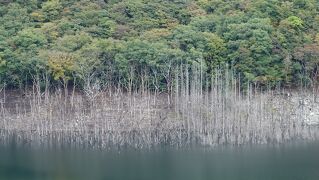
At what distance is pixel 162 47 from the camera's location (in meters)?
49.4

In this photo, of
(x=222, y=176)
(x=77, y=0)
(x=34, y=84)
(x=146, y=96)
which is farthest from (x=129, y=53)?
(x=222, y=176)

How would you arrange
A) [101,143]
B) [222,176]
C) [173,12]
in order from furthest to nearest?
[173,12], [101,143], [222,176]

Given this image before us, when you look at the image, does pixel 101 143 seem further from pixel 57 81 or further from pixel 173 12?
pixel 173 12

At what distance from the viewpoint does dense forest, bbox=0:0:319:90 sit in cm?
4881

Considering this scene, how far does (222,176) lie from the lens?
31453 mm

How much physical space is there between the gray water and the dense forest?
9981mm

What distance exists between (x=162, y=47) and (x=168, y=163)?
16.0 m

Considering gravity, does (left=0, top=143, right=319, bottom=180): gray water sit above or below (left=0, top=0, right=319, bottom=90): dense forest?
below

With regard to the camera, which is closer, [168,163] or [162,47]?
[168,163]

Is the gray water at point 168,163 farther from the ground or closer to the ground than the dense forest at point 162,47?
closer to the ground

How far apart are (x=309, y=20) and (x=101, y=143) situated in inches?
814

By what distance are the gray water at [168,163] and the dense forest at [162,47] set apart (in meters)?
9.98

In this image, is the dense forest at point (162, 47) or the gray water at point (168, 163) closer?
the gray water at point (168, 163)

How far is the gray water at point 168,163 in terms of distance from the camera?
31.8 meters
